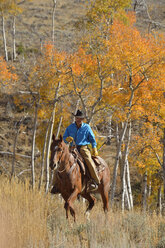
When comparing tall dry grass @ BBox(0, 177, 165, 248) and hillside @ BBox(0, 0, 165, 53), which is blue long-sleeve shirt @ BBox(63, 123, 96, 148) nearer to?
tall dry grass @ BBox(0, 177, 165, 248)

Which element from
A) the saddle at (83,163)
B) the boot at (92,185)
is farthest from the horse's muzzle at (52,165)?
the boot at (92,185)

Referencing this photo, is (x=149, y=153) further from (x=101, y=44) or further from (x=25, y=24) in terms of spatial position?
(x=25, y=24)

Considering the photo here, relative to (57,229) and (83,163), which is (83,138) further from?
(57,229)

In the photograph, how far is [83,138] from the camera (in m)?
8.04

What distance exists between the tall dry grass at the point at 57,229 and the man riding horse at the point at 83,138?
1.28 meters

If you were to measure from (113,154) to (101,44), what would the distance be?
753 inches

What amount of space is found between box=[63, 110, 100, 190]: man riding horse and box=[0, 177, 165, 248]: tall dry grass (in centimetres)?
128

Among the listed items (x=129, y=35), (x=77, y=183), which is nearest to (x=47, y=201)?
(x=77, y=183)

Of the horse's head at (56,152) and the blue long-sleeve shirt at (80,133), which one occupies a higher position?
the blue long-sleeve shirt at (80,133)

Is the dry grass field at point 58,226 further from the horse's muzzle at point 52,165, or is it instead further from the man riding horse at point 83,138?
the man riding horse at point 83,138

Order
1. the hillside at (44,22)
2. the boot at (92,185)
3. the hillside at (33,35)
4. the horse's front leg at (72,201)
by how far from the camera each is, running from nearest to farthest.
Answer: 1. the horse's front leg at (72,201)
2. the boot at (92,185)
3. the hillside at (33,35)
4. the hillside at (44,22)

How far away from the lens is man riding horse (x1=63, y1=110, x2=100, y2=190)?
792 cm

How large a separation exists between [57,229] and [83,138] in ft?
9.66

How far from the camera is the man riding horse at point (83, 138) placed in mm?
7922
